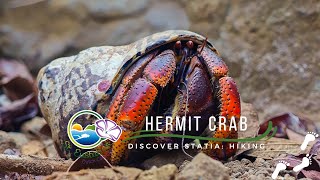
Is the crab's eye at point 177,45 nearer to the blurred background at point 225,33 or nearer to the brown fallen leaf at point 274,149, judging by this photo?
the brown fallen leaf at point 274,149

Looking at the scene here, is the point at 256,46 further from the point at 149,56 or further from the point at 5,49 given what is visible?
the point at 5,49

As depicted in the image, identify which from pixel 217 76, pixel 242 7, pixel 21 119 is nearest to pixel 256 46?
pixel 242 7

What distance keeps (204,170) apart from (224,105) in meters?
0.81

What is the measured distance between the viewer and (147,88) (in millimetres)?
2322

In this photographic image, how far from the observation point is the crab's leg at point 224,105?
2441 mm

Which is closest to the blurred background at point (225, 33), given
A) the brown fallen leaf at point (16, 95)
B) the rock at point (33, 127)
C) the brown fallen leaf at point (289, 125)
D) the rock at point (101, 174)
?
the brown fallen leaf at point (16, 95)

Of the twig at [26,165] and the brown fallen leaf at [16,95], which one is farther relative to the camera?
the brown fallen leaf at [16,95]

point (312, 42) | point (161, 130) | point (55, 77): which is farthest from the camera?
point (312, 42)

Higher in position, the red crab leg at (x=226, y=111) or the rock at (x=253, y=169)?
the red crab leg at (x=226, y=111)

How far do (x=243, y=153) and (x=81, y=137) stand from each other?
2.30 feet

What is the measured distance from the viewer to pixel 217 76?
2469 millimetres

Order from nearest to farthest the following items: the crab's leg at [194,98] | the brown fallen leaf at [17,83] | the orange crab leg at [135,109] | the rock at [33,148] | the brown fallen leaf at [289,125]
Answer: the orange crab leg at [135,109], the crab's leg at [194,98], the brown fallen leaf at [289,125], the rock at [33,148], the brown fallen leaf at [17,83]

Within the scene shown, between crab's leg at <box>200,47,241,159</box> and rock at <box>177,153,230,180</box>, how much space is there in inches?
29.9

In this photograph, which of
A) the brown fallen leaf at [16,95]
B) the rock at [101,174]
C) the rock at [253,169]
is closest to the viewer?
the rock at [101,174]
